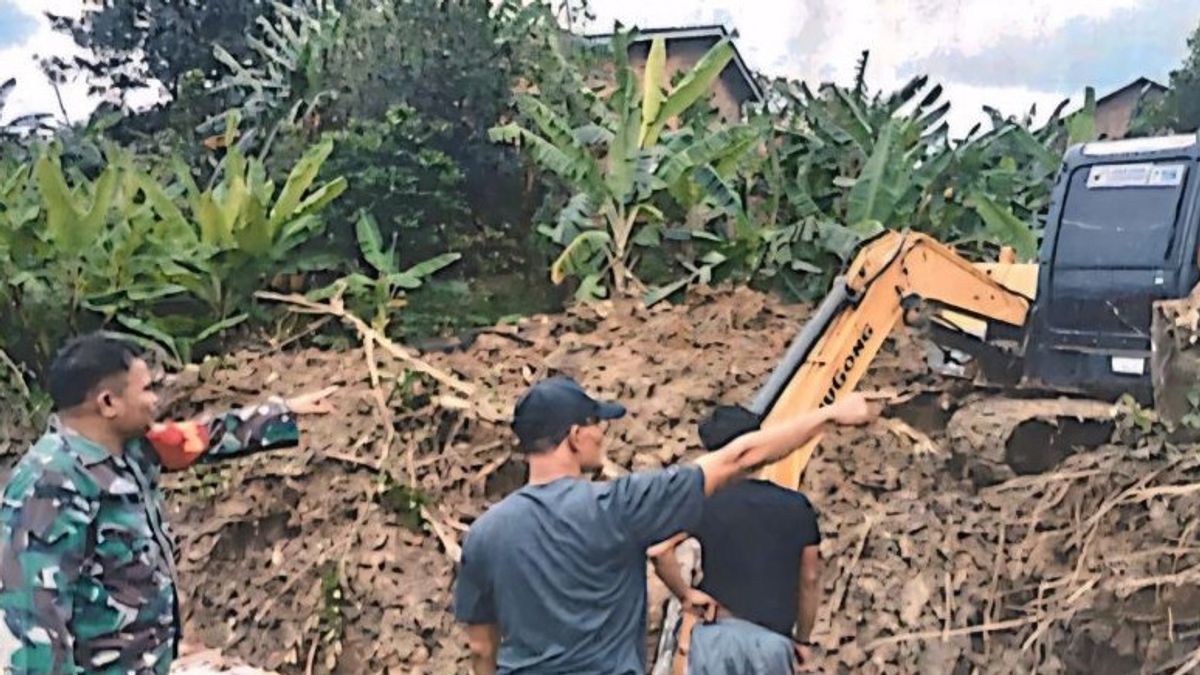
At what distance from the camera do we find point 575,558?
115 inches

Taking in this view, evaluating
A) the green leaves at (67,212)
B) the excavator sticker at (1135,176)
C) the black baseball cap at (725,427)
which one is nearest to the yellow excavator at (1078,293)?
the excavator sticker at (1135,176)

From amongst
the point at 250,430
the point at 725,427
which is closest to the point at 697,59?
the point at 725,427

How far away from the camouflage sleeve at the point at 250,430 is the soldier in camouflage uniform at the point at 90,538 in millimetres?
290

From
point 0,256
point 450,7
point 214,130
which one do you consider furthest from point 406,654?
point 214,130

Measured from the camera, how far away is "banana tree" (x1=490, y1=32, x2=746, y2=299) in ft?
31.1

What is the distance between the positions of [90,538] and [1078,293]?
18.9 ft

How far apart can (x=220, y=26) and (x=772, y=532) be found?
17283mm

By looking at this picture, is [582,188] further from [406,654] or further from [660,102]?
[406,654]

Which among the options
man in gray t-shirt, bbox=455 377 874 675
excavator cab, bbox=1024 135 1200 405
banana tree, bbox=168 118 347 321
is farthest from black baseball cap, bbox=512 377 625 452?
Result: banana tree, bbox=168 118 347 321

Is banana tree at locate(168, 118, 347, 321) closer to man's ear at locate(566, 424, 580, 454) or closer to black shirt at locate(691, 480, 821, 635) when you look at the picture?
black shirt at locate(691, 480, 821, 635)

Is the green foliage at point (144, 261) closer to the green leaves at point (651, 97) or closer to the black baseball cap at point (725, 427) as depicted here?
the green leaves at point (651, 97)

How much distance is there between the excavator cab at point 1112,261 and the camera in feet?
23.0

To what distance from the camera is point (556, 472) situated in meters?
3.02

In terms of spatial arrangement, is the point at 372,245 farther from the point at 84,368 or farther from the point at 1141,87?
the point at 1141,87
